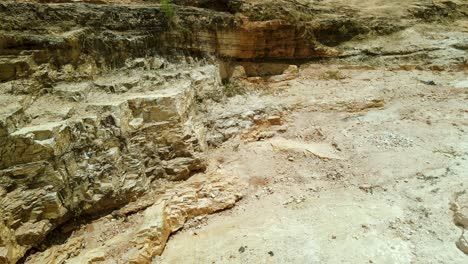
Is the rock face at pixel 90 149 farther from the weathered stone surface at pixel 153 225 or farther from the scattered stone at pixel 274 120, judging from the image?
the scattered stone at pixel 274 120

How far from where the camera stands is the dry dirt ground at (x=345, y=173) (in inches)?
149

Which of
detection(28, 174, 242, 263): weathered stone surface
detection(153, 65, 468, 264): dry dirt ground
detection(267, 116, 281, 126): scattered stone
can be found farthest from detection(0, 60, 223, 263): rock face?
detection(267, 116, 281, 126): scattered stone

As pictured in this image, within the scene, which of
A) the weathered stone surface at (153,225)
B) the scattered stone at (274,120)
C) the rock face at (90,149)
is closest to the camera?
the rock face at (90,149)

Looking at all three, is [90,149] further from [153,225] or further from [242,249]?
[242,249]

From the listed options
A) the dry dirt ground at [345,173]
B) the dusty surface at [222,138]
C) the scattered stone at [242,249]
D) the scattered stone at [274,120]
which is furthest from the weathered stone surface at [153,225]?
the scattered stone at [274,120]

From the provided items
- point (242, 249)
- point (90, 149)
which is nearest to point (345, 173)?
point (242, 249)

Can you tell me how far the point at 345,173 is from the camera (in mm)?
5047

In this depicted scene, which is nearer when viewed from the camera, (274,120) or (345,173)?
(345,173)

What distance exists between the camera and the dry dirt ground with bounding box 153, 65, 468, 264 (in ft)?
12.4

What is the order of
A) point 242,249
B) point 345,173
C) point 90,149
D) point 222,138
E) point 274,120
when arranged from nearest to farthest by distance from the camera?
point 242,249 → point 90,149 → point 345,173 → point 222,138 → point 274,120

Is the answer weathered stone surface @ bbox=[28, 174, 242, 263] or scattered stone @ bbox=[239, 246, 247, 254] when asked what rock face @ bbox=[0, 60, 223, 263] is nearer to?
weathered stone surface @ bbox=[28, 174, 242, 263]

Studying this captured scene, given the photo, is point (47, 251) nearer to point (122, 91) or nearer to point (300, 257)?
point (122, 91)

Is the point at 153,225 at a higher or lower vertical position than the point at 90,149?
lower

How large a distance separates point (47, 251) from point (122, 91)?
9.26ft
